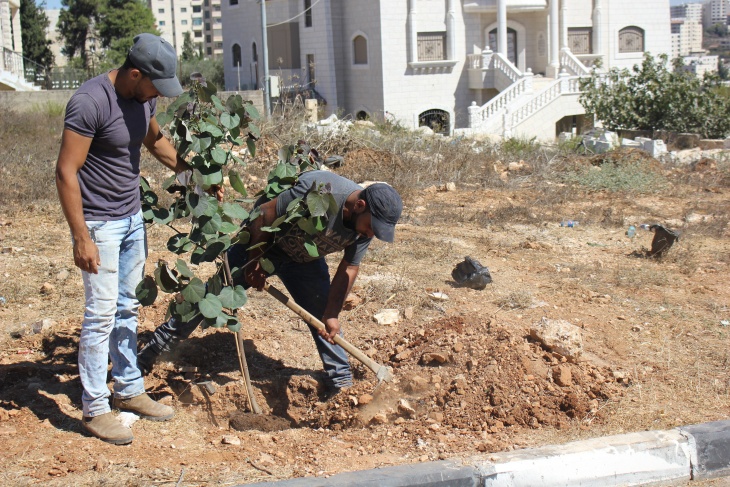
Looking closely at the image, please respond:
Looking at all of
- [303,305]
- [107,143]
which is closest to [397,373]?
[303,305]

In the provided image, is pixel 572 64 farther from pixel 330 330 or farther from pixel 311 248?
pixel 311 248

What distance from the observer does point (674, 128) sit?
16984 millimetres

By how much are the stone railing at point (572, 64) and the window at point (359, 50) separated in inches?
292

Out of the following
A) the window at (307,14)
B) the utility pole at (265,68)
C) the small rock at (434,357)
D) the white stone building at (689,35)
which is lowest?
the small rock at (434,357)

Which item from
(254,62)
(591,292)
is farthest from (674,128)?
(254,62)

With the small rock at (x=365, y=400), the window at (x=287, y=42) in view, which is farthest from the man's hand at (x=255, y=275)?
the window at (x=287, y=42)

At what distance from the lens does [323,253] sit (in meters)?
3.91

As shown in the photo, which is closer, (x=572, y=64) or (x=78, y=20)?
(x=572, y=64)

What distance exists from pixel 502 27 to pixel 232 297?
90.4ft

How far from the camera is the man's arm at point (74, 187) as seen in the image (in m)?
3.17

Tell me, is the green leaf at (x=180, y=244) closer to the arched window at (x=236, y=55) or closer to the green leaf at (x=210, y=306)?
the green leaf at (x=210, y=306)

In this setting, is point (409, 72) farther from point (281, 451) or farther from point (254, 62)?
point (281, 451)

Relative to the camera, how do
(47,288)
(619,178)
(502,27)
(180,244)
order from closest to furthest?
(180,244) < (47,288) < (619,178) < (502,27)

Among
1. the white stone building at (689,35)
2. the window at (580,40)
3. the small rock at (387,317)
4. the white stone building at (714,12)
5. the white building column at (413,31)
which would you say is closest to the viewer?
the small rock at (387,317)
